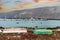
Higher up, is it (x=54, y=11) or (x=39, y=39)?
(x=54, y=11)

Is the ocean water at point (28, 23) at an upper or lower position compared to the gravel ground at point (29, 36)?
upper

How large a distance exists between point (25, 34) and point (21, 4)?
358 millimetres

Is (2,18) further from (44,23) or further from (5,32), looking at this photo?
(44,23)

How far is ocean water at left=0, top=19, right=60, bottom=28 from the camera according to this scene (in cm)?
222

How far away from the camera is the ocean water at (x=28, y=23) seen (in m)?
2.22

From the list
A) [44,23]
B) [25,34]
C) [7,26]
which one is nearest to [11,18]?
[7,26]

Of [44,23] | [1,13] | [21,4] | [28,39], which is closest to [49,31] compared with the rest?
[44,23]

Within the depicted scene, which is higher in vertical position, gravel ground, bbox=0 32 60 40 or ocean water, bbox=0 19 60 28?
ocean water, bbox=0 19 60 28

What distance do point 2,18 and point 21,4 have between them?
28 cm

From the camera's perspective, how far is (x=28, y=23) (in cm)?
223

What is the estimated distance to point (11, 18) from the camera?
2227 millimetres

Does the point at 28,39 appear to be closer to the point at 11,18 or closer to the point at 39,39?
the point at 39,39

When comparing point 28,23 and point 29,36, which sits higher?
point 28,23

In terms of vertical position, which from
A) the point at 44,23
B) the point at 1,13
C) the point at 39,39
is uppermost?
the point at 1,13
